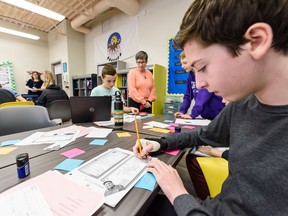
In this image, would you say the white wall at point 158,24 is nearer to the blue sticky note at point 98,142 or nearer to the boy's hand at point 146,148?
the blue sticky note at point 98,142

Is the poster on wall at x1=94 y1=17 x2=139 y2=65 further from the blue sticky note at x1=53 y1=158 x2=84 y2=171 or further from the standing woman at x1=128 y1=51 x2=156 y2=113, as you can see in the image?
the blue sticky note at x1=53 y1=158 x2=84 y2=171

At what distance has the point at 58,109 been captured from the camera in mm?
2990

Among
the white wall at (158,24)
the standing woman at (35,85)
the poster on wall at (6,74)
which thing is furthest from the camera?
the poster on wall at (6,74)

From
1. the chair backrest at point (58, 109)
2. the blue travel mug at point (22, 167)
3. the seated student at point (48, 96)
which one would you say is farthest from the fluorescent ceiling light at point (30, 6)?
the blue travel mug at point (22, 167)

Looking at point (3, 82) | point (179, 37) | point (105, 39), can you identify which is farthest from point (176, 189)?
Result: point (3, 82)

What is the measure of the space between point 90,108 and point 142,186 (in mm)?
1042

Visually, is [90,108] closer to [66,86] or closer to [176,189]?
[176,189]

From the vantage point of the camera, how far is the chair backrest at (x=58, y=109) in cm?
292

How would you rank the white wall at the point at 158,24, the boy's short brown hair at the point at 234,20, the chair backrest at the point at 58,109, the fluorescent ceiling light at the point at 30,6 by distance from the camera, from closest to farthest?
the boy's short brown hair at the point at 234,20, the chair backrest at the point at 58,109, the fluorescent ceiling light at the point at 30,6, the white wall at the point at 158,24

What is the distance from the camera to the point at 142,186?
542 millimetres

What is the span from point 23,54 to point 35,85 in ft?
4.84

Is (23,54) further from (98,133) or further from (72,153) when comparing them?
(72,153)

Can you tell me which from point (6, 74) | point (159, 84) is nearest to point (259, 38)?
point (159, 84)

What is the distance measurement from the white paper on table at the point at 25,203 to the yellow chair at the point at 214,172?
0.79 m
